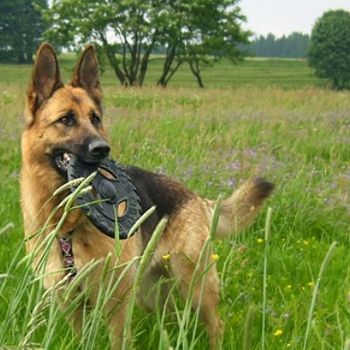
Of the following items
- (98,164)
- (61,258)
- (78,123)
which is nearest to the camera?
(61,258)

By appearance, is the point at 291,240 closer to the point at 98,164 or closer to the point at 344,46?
the point at 98,164

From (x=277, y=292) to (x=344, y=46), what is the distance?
195 ft

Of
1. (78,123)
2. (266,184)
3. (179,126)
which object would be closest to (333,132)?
(179,126)

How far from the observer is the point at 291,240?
4480 millimetres

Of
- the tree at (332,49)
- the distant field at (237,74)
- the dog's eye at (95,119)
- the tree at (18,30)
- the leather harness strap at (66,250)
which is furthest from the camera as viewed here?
the tree at (18,30)

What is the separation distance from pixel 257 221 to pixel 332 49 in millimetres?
57816

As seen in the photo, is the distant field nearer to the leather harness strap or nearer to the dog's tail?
the dog's tail

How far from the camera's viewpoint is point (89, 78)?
354 cm

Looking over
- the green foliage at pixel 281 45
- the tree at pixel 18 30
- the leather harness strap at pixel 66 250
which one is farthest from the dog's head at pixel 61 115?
the green foliage at pixel 281 45

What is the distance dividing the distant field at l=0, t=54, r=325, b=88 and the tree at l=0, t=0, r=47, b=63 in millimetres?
5846

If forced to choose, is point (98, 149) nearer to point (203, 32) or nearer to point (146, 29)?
point (146, 29)

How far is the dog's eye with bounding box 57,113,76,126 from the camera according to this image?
3.23 metres

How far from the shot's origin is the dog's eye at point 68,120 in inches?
127

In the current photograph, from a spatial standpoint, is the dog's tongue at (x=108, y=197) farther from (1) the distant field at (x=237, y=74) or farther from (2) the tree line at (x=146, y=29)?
(1) the distant field at (x=237, y=74)
